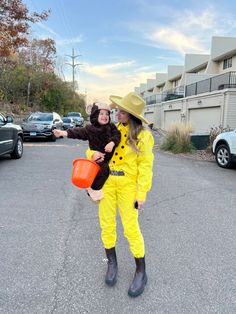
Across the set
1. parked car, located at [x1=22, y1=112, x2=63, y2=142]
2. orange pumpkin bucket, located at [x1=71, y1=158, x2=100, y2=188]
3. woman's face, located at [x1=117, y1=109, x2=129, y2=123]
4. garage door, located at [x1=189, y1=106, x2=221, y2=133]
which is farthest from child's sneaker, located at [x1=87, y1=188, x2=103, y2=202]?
garage door, located at [x1=189, y1=106, x2=221, y2=133]

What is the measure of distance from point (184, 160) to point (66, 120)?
1656cm

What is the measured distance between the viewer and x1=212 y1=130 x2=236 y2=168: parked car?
7.88 m

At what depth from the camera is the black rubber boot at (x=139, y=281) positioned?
2423 millimetres

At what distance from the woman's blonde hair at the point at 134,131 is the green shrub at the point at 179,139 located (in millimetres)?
9138

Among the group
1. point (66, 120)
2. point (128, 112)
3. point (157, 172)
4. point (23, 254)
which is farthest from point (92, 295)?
point (66, 120)

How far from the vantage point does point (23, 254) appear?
3.05m

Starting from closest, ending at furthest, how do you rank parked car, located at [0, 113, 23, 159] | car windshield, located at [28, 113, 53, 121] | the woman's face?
the woman's face, parked car, located at [0, 113, 23, 159], car windshield, located at [28, 113, 53, 121]

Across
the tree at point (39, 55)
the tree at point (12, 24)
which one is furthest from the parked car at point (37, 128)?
the tree at point (39, 55)

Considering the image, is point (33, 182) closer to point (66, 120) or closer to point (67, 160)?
point (67, 160)

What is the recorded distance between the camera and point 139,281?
8.20 ft

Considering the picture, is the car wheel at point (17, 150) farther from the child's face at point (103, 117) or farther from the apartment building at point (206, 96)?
the apartment building at point (206, 96)

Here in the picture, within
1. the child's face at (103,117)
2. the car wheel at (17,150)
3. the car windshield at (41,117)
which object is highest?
the car windshield at (41,117)

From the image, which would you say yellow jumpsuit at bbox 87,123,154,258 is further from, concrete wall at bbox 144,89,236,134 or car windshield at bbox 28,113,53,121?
car windshield at bbox 28,113,53,121

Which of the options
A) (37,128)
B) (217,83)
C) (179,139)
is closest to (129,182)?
(179,139)
